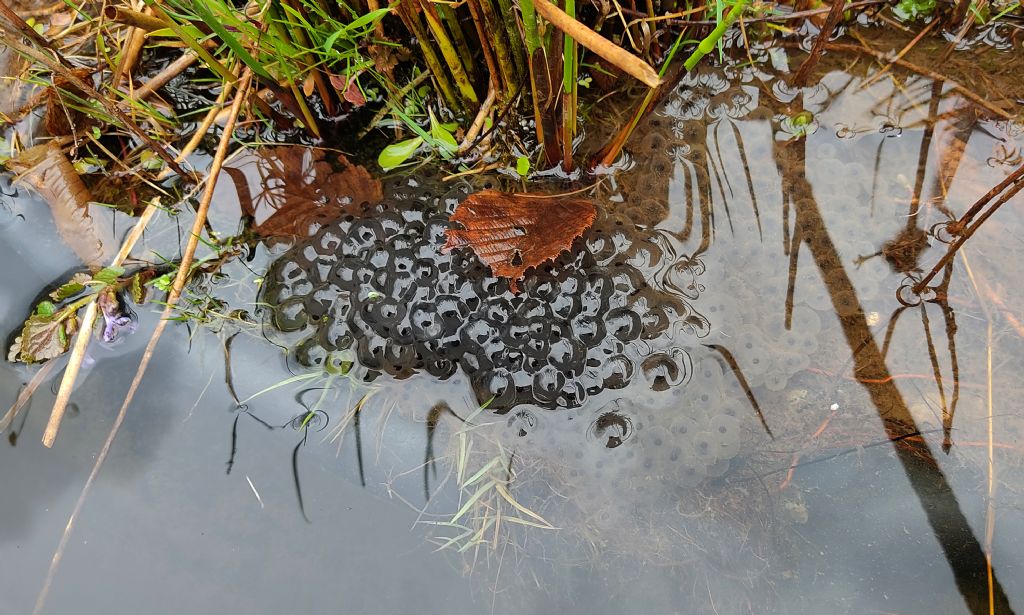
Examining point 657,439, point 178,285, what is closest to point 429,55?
point 178,285

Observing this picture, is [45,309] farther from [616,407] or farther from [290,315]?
[616,407]

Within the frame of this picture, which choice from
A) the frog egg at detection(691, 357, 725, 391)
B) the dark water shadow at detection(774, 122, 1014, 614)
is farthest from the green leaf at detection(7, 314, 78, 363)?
the dark water shadow at detection(774, 122, 1014, 614)

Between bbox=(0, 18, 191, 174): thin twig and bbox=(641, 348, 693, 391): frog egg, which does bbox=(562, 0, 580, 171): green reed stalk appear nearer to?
bbox=(641, 348, 693, 391): frog egg

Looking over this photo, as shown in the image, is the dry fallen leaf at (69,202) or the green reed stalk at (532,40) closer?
the green reed stalk at (532,40)

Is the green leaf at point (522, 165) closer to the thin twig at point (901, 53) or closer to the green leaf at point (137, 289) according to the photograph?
the thin twig at point (901, 53)

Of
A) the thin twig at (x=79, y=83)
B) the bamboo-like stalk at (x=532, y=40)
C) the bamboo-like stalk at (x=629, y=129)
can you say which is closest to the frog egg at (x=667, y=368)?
the bamboo-like stalk at (x=629, y=129)

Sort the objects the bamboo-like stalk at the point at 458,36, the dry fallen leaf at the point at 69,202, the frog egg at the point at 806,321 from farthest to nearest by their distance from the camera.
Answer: the dry fallen leaf at the point at 69,202
the frog egg at the point at 806,321
the bamboo-like stalk at the point at 458,36

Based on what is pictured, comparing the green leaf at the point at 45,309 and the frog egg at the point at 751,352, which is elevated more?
the frog egg at the point at 751,352
